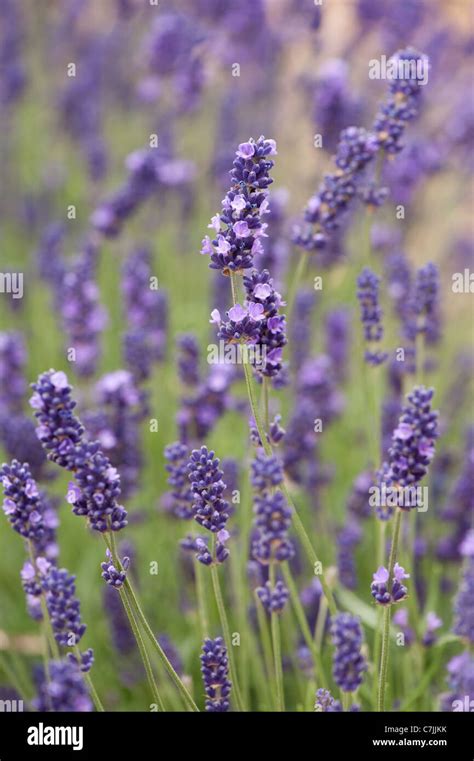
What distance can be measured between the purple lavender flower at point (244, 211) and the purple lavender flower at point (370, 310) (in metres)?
0.62

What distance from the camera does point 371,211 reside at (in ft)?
8.30

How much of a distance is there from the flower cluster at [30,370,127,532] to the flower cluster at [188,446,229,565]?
148 millimetres

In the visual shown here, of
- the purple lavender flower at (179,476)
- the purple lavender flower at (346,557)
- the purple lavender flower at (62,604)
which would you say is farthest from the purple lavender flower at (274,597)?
the purple lavender flower at (346,557)

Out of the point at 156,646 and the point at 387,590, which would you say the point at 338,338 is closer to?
the point at 387,590

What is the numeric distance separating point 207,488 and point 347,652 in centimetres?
39

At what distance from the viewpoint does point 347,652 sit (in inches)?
69.1

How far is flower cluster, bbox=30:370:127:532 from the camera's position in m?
1.72

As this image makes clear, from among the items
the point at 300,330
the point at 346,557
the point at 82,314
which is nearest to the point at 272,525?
the point at 346,557

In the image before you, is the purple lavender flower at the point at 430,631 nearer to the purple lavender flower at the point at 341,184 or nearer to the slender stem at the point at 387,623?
the slender stem at the point at 387,623

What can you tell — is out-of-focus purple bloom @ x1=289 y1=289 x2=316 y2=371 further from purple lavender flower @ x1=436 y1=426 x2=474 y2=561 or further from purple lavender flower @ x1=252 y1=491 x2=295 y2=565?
purple lavender flower @ x1=252 y1=491 x2=295 y2=565

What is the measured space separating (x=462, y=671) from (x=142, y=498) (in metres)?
1.84

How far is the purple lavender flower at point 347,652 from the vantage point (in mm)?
1734

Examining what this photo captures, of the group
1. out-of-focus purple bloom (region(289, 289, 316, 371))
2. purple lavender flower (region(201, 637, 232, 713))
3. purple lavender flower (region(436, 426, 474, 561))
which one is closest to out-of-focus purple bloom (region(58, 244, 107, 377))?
out-of-focus purple bloom (region(289, 289, 316, 371))
